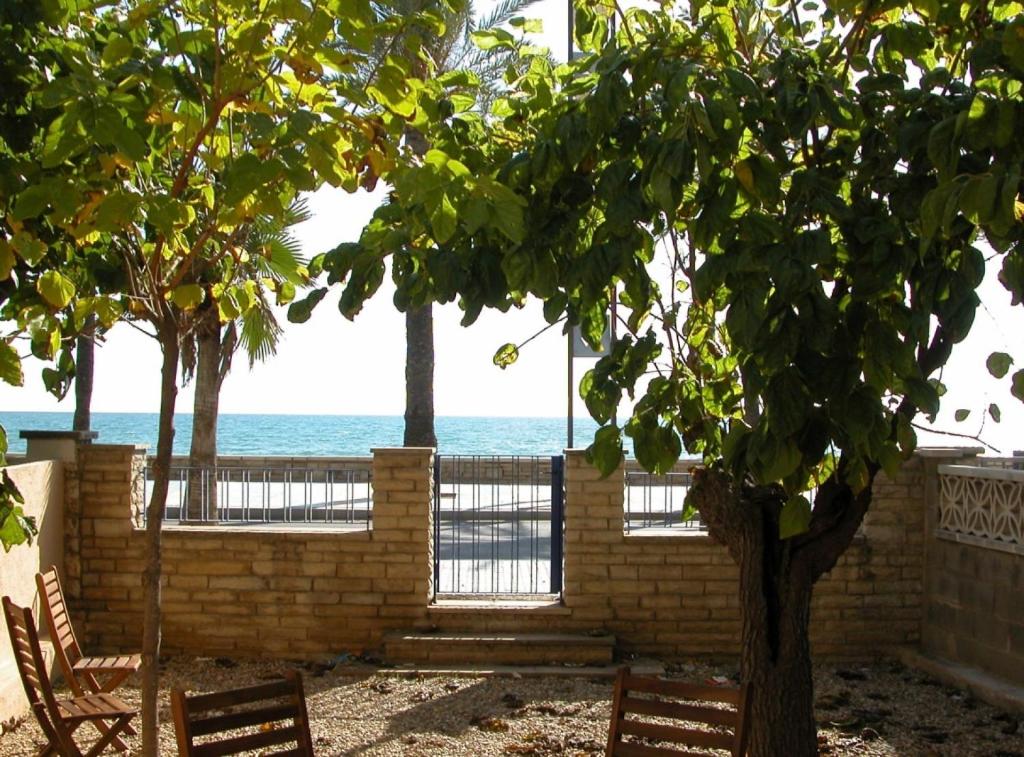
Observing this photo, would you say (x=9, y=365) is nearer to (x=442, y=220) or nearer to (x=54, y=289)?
(x=54, y=289)

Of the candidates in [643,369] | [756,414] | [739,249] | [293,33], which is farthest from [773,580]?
[293,33]

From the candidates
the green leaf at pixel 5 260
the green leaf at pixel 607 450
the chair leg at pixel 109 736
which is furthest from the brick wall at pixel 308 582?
the green leaf at pixel 5 260

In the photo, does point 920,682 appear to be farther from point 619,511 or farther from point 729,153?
point 729,153

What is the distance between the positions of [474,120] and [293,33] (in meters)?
0.87

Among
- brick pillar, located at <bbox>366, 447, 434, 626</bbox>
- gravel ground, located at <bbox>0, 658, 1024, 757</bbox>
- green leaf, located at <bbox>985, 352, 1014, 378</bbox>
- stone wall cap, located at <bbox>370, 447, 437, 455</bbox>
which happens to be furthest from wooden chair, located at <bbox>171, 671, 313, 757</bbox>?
stone wall cap, located at <bbox>370, 447, 437, 455</bbox>

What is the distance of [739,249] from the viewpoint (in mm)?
3516

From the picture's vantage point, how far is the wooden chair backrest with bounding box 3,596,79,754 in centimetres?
587

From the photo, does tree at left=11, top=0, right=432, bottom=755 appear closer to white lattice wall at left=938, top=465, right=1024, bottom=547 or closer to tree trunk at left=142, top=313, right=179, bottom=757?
tree trunk at left=142, top=313, right=179, bottom=757

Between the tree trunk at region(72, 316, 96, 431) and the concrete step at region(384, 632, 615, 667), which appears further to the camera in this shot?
the tree trunk at region(72, 316, 96, 431)

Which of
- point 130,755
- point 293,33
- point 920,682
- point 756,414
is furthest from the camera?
point 920,682

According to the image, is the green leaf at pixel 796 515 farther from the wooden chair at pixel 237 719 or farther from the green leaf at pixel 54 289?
the green leaf at pixel 54 289

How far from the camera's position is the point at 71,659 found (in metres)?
7.61

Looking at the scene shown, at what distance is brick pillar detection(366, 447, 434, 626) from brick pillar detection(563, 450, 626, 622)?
1094 millimetres

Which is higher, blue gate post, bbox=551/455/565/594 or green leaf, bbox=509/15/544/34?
green leaf, bbox=509/15/544/34
